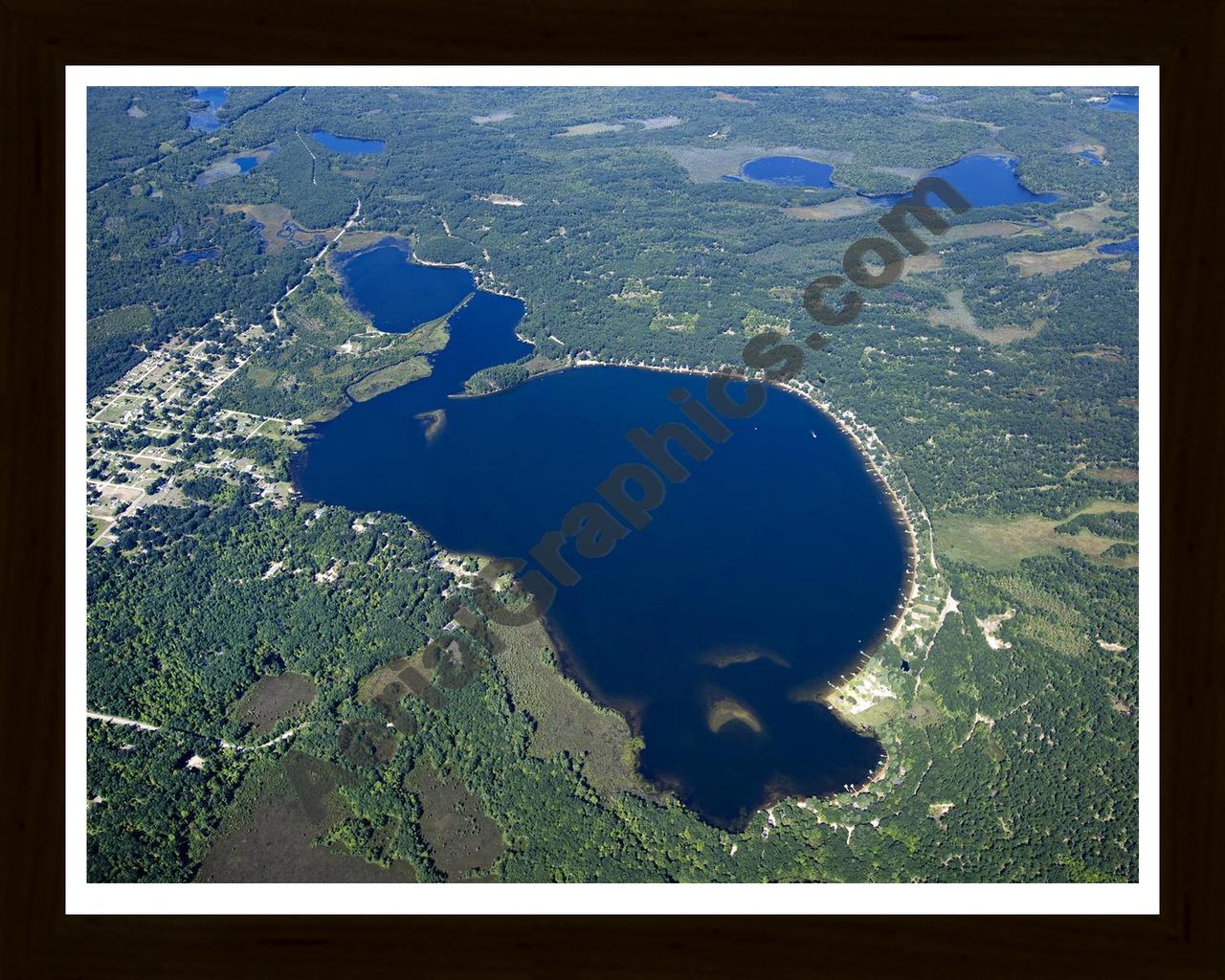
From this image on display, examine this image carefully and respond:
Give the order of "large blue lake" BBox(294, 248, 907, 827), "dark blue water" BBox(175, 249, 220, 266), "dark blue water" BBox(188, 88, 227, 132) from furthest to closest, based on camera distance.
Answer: "dark blue water" BBox(188, 88, 227, 132) < "dark blue water" BBox(175, 249, 220, 266) < "large blue lake" BBox(294, 248, 907, 827)

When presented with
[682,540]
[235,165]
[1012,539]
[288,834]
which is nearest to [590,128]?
[235,165]

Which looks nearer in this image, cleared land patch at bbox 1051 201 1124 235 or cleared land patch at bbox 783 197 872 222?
cleared land patch at bbox 1051 201 1124 235

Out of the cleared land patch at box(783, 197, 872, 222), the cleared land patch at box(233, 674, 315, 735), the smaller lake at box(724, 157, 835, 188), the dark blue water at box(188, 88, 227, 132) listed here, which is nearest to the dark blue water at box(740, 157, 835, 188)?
the smaller lake at box(724, 157, 835, 188)

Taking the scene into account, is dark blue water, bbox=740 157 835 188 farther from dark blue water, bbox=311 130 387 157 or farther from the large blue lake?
the large blue lake

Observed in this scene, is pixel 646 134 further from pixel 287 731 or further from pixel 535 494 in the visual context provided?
pixel 287 731

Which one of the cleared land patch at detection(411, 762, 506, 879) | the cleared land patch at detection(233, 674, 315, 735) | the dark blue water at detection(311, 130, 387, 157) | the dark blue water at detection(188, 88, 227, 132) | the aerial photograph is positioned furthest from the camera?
the dark blue water at detection(188, 88, 227, 132)
